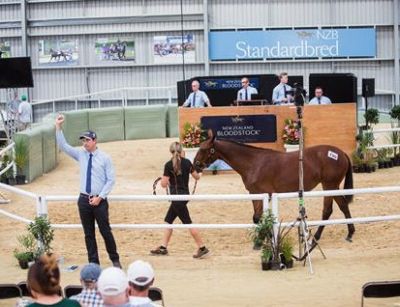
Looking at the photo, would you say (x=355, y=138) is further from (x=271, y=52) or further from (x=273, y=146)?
(x=271, y=52)

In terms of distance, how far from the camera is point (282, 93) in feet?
70.0

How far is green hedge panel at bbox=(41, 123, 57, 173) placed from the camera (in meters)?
21.4

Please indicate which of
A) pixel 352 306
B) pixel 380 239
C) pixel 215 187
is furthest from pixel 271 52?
pixel 352 306

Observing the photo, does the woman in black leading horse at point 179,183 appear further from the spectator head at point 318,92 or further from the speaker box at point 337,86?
the speaker box at point 337,86

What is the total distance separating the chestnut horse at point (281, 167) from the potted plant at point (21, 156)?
20.2 ft

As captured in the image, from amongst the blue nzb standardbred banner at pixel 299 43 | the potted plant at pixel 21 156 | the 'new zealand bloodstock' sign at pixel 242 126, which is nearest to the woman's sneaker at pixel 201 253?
the 'new zealand bloodstock' sign at pixel 242 126

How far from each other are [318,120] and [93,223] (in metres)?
9.57

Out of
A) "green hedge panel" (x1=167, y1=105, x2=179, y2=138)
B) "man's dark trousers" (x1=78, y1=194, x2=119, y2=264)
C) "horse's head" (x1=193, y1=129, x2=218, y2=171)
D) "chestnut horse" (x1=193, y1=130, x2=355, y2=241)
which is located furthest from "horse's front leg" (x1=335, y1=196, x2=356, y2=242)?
"green hedge panel" (x1=167, y1=105, x2=179, y2=138)

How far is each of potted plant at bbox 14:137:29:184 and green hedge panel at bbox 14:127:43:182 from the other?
0.28 feet

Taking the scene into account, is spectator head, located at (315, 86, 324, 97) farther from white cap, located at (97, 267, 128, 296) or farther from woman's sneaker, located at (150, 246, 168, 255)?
white cap, located at (97, 267, 128, 296)

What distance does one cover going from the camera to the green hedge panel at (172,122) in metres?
28.6

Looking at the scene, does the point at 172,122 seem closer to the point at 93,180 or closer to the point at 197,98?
the point at 197,98

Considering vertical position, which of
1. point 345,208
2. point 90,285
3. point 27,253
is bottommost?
point 27,253

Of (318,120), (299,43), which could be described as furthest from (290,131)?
(299,43)
